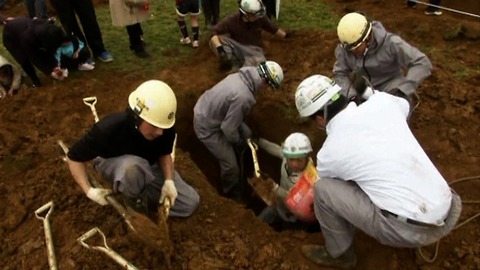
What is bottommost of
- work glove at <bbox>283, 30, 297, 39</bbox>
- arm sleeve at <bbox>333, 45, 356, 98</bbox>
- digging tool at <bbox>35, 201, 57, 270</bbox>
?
work glove at <bbox>283, 30, 297, 39</bbox>

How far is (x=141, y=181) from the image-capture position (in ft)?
11.2

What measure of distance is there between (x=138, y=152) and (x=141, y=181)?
242 mm

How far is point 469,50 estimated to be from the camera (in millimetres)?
5805

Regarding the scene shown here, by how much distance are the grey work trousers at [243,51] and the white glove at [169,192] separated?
2474 millimetres

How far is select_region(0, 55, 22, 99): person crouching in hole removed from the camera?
209 inches

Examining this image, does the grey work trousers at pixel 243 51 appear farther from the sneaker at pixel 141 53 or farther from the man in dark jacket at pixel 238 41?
the sneaker at pixel 141 53

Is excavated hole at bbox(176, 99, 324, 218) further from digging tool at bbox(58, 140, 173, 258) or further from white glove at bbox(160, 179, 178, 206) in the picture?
digging tool at bbox(58, 140, 173, 258)

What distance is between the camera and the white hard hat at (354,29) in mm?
3887

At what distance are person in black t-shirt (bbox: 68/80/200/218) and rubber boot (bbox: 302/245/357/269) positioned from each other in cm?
106

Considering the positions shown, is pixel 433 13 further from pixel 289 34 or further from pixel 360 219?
pixel 360 219

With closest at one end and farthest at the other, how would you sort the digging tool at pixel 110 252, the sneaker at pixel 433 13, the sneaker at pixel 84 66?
the digging tool at pixel 110 252, the sneaker at pixel 84 66, the sneaker at pixel 433 13

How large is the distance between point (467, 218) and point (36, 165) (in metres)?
3.79

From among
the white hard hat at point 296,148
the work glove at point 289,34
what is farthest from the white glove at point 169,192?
the work glove at point 289,34

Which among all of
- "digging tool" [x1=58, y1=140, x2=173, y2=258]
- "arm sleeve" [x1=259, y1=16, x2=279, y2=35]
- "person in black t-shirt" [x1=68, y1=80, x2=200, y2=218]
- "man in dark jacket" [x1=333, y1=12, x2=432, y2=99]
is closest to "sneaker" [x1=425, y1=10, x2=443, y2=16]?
"arm sleeve" [x1=259, y1=16, x2=279, y2=35]
